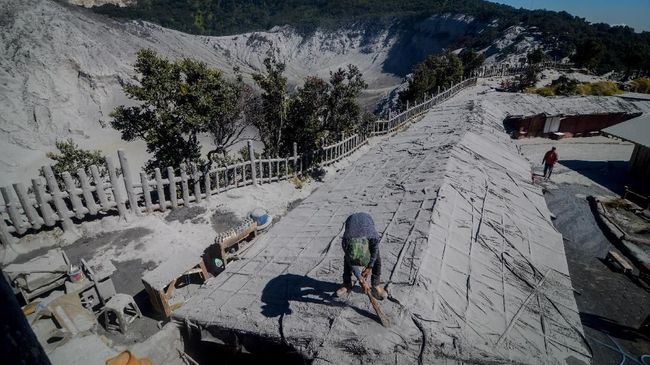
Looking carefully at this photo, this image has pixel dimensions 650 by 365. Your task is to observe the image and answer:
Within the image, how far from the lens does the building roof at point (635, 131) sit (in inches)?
677

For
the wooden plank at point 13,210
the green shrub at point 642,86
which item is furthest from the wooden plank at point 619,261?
the green shrub at point 642,86

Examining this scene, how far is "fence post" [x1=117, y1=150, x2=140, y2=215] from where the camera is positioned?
424 inches

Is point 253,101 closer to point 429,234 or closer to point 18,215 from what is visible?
point 18,215

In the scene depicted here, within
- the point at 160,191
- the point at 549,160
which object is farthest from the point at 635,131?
the point at 160,191

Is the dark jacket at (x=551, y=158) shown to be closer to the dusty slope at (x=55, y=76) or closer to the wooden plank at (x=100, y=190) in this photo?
the wooden plank at (x=100, y=190)

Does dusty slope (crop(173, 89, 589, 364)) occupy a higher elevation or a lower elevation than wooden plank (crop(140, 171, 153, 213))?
higher

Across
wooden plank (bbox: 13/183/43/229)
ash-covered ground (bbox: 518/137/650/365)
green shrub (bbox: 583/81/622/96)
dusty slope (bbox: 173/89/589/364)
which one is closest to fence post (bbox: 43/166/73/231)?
wooden plank (bbox: 13/183/43/229)

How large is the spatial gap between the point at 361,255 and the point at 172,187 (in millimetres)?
9112

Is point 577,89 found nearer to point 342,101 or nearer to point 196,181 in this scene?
point 342,101

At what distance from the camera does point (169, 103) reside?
38.2 ft

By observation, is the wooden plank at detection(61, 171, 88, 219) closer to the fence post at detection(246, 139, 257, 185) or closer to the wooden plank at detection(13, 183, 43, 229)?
the wooden plank at detection(13, 183, 43, 229)

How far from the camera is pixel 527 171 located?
1166cm

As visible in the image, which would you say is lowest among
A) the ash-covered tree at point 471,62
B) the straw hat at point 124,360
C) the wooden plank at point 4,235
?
the wooden plank at point 4,235

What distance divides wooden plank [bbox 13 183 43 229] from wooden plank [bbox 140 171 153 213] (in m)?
2.83
